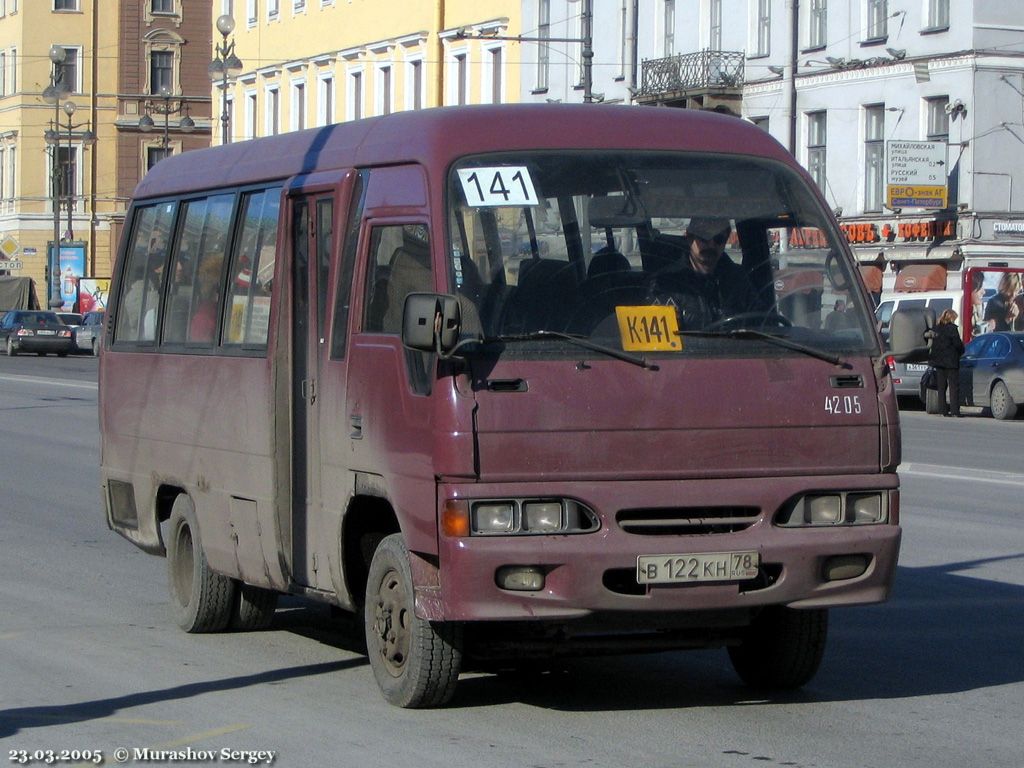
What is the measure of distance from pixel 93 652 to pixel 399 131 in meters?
2.92

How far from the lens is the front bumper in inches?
284

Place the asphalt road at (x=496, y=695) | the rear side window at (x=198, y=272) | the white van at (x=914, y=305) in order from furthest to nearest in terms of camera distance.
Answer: the white van at (x=914, y=305)
the rear side window at (x=198, y=272)
the asphalt road at (x=496, y=695)

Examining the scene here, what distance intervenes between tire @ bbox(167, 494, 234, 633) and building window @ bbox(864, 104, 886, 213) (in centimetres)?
3662

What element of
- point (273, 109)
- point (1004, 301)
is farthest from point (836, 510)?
point (273, 109)

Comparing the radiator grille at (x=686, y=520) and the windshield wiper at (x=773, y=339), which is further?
the windshield wiper at (x=773, y=339)

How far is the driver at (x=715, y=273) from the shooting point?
7730 millimetres

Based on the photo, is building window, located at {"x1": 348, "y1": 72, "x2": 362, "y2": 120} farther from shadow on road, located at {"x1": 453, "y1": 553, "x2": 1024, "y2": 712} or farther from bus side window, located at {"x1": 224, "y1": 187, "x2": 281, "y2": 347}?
bus side window, located at {"x1": 224, "y1": 187, "x2": 281, "y2": 347}

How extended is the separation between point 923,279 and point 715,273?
3669cm

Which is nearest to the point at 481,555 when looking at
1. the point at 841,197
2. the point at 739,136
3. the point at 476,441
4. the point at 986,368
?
the point at 476,441

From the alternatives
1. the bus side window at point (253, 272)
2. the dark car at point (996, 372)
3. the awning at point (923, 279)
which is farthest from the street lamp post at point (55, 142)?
the bus side window at point (253, 272)

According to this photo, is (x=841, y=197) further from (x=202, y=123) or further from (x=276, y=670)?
(x=202, y=123)

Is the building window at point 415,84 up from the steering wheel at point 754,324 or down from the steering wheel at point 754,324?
up

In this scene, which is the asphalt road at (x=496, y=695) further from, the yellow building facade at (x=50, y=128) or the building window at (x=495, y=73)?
the yellow building facade at (x=50, y=128)

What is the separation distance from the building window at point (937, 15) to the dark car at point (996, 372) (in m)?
11.1
